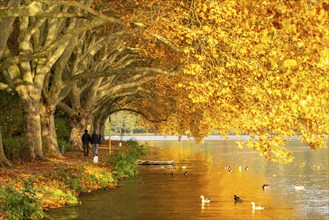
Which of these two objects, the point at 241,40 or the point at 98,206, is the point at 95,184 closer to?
the point at 98,206

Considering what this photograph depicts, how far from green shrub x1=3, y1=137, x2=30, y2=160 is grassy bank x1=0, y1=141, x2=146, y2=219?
2204 millimetres

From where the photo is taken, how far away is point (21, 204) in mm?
22406

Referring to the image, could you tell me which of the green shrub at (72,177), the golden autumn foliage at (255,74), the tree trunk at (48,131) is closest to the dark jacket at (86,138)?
the tree trunk at (48,131)

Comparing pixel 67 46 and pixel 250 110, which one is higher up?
pixel 67 46

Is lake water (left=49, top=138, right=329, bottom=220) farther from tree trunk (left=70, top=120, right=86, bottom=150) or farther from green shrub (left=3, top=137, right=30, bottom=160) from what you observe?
tree trunk (left=70, top=120, right=86, bottom=150)

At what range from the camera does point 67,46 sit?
3747cm

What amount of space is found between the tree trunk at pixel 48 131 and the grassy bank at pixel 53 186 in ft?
9.99

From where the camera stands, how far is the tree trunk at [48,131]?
3984cm

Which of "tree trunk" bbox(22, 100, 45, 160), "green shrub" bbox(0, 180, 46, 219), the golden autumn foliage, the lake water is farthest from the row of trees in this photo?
"green shrub" bbox(0, 180, 46, 219)

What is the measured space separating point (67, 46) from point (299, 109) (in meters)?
18.5

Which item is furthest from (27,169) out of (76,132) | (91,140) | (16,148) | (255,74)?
(76,132)

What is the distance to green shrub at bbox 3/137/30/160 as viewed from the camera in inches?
1388

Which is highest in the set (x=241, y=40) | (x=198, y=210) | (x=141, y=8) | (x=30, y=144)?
(x=141, y=8)

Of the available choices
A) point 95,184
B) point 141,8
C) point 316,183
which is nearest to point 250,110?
point 141,8
